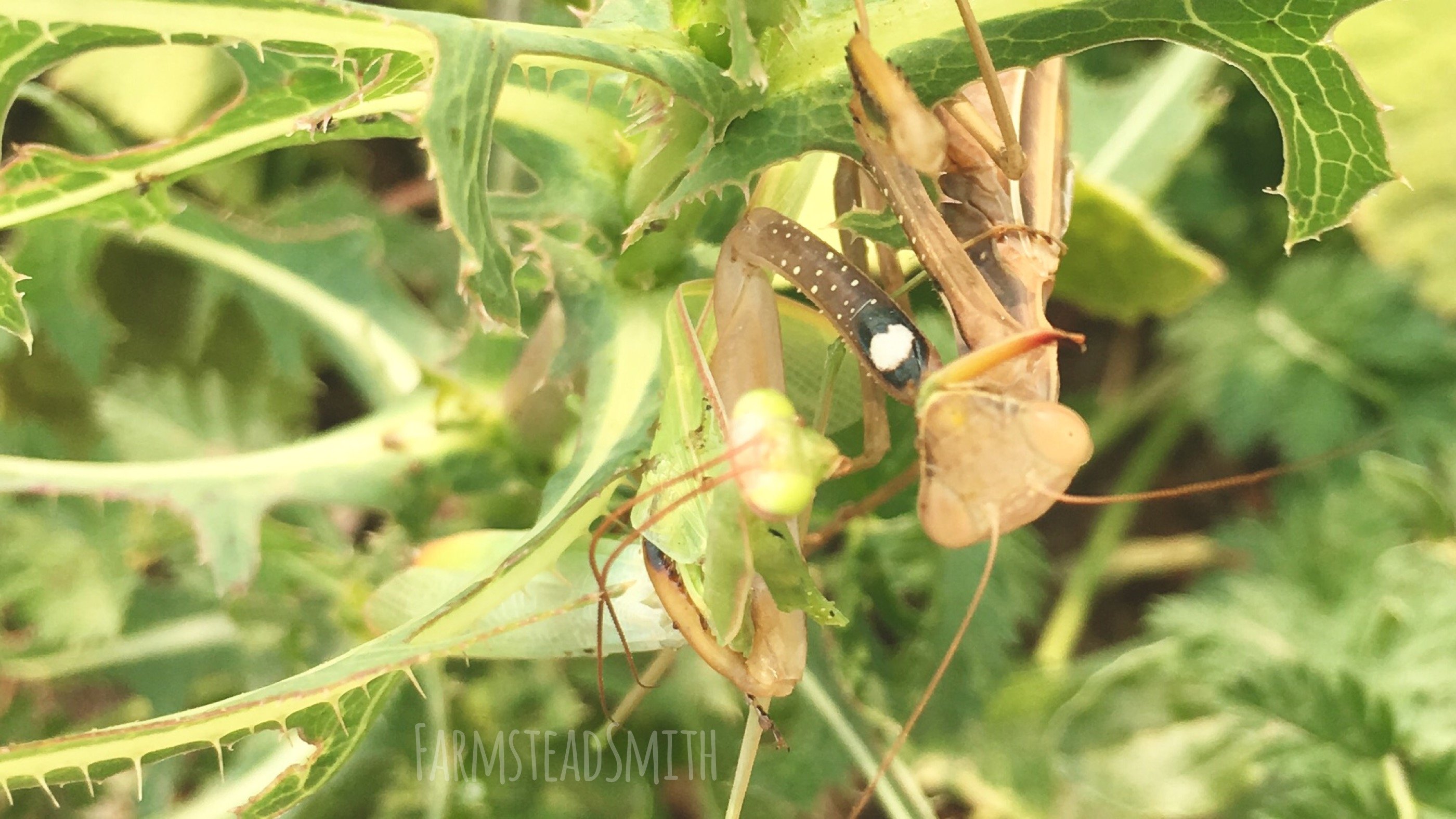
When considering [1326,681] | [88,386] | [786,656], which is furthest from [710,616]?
[88,386]

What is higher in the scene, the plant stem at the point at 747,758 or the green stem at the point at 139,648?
the green stem at the point at 139,648

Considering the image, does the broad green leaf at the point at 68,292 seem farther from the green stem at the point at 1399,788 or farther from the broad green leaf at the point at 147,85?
the green stem at the point at 1399,788

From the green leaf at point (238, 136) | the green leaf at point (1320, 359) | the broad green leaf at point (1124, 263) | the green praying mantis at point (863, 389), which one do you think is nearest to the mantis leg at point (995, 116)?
the green praying mantis at point (863, 389)

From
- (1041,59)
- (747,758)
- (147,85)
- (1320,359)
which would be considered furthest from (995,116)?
(147,85)

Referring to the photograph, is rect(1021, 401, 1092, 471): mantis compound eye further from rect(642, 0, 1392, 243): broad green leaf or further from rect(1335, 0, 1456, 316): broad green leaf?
rect(1335, 0, 1456, 316): broad green leaf

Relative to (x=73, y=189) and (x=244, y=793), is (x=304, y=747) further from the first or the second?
(x=73, y=189)

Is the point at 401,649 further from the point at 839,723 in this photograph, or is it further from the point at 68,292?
the point at 68,292
